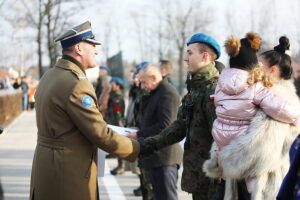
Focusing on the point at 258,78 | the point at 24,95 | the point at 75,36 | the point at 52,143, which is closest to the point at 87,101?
the point at 52,143

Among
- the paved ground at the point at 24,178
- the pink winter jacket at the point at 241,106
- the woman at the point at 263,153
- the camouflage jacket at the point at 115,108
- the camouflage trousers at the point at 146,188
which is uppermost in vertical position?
the pink winter jacket at the point at 241,106

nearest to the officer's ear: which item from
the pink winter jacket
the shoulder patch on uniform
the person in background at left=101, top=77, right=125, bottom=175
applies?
the shoulder patch on uniform

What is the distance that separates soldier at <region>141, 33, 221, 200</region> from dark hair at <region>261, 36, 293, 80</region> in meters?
0.48

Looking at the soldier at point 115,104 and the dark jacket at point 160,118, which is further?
the soldier at point 115,104

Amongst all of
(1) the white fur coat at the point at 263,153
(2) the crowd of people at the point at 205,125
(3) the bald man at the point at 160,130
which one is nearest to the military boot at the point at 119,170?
(3) the bald man at the point at 160,130

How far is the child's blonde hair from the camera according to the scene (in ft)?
11.5

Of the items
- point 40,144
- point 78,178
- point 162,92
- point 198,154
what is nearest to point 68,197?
point 78,178

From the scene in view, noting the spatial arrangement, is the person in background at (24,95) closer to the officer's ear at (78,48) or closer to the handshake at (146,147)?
the handshake at (146,147)

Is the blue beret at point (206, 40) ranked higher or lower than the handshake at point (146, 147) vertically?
higher

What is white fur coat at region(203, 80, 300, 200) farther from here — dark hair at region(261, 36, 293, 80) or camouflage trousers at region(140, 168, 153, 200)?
camouflage trousers at region(140, 168, 153, 200)

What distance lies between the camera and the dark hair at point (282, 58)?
4051mm

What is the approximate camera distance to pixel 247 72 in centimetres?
357

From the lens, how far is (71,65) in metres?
3.79

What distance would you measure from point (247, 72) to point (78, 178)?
4.77ft
